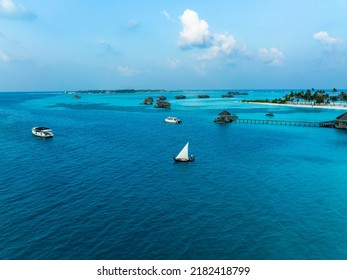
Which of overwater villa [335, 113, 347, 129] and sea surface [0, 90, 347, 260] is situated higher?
overwater villa [335, 113, 347, 129]

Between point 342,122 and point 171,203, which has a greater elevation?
point 342,122

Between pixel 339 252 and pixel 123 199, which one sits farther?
pixel 123 199

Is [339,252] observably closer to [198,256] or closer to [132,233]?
[198,256]

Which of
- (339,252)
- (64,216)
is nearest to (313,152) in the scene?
(339,252)

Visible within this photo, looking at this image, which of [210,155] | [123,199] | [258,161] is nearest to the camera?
[123,199]

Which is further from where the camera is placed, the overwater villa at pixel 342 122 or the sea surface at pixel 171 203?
the overwater villa at pixel 342 122

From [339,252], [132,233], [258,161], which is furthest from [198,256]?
[258,161]

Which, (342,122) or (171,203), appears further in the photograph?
(342,122)

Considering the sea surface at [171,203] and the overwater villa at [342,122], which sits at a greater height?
the overwater villa at [342,122]

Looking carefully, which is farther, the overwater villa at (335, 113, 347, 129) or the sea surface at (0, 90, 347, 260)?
the overwater villa at (335, 113, 347, 129)
